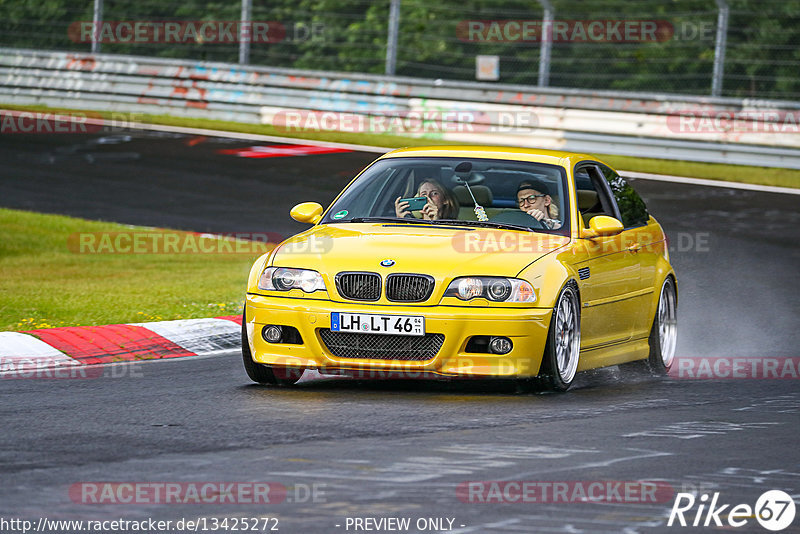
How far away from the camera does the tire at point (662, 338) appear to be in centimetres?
1065

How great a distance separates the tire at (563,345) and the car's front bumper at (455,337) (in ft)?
0.25

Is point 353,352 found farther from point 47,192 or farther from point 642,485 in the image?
point 47,192

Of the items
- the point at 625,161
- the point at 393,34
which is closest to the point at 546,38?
the point at 625,161

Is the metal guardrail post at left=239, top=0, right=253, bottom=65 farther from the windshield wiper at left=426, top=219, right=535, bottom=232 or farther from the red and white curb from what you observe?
the windshield wiper at left=426, top=219, right=535, bottom=232

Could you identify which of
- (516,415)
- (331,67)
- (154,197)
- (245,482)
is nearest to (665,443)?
(516,415)

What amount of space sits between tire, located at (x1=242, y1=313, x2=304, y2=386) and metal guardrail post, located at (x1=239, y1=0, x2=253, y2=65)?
17.3m

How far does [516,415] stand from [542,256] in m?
1.22

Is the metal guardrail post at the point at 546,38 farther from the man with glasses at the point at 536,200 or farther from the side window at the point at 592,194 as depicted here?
the man with glasses at the point at 536,200

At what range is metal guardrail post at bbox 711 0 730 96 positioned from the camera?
22.6 m

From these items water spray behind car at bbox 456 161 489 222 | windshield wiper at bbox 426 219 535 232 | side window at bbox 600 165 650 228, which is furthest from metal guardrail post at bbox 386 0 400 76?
windshield wiper at bbox 426 219 535 232

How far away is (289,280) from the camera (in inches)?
355

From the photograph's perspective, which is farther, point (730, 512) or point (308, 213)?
Answer: point (308, 213)

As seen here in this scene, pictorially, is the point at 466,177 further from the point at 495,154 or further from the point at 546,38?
the point at 546,38

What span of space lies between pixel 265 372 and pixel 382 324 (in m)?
0.96
